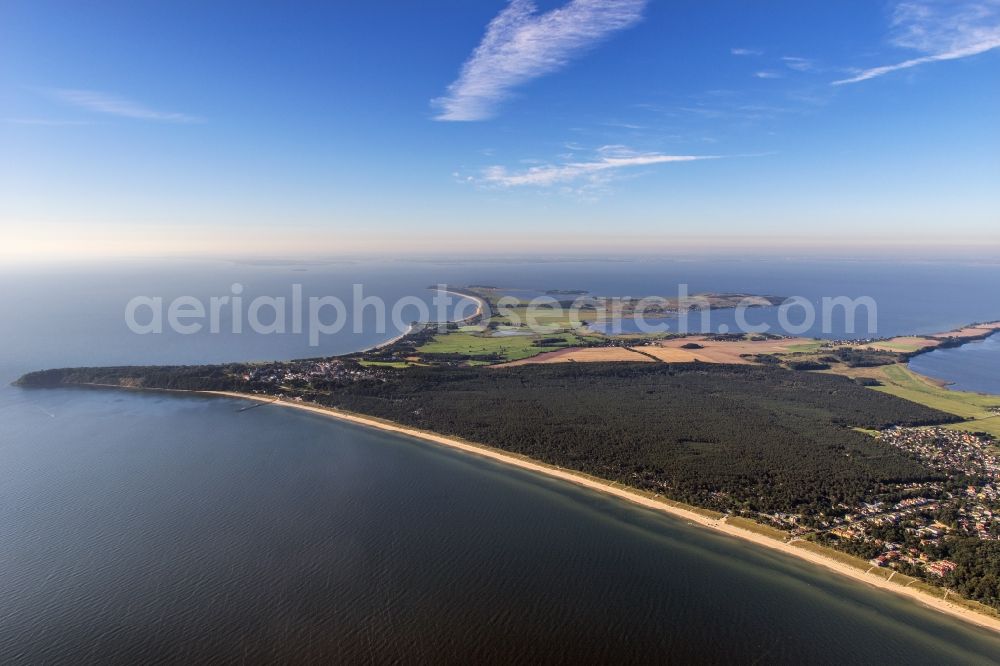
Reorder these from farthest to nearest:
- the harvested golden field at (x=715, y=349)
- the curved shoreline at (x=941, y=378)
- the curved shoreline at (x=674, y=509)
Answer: the harvested golden field at (x=715, y=349), the curved shoreline at (x=941, y=378), the curved shoreline at (x=674, y=509)

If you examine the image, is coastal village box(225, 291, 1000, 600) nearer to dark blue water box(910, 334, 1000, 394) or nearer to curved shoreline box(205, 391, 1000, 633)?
curved shoreline box(205, 391, 1000, 633)

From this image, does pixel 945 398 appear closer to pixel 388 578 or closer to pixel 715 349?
pixel 715 349

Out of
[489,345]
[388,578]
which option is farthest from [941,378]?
[388,578]

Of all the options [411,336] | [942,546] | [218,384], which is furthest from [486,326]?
[942,546]

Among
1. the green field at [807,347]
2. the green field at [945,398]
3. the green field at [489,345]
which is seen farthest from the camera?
the green field at [807,347]

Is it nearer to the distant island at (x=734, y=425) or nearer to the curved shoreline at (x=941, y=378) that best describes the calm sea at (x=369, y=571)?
the distant island at (x=734, y=425)

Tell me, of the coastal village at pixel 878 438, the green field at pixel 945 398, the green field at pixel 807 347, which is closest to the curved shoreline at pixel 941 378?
the green field at pixel 945 398
